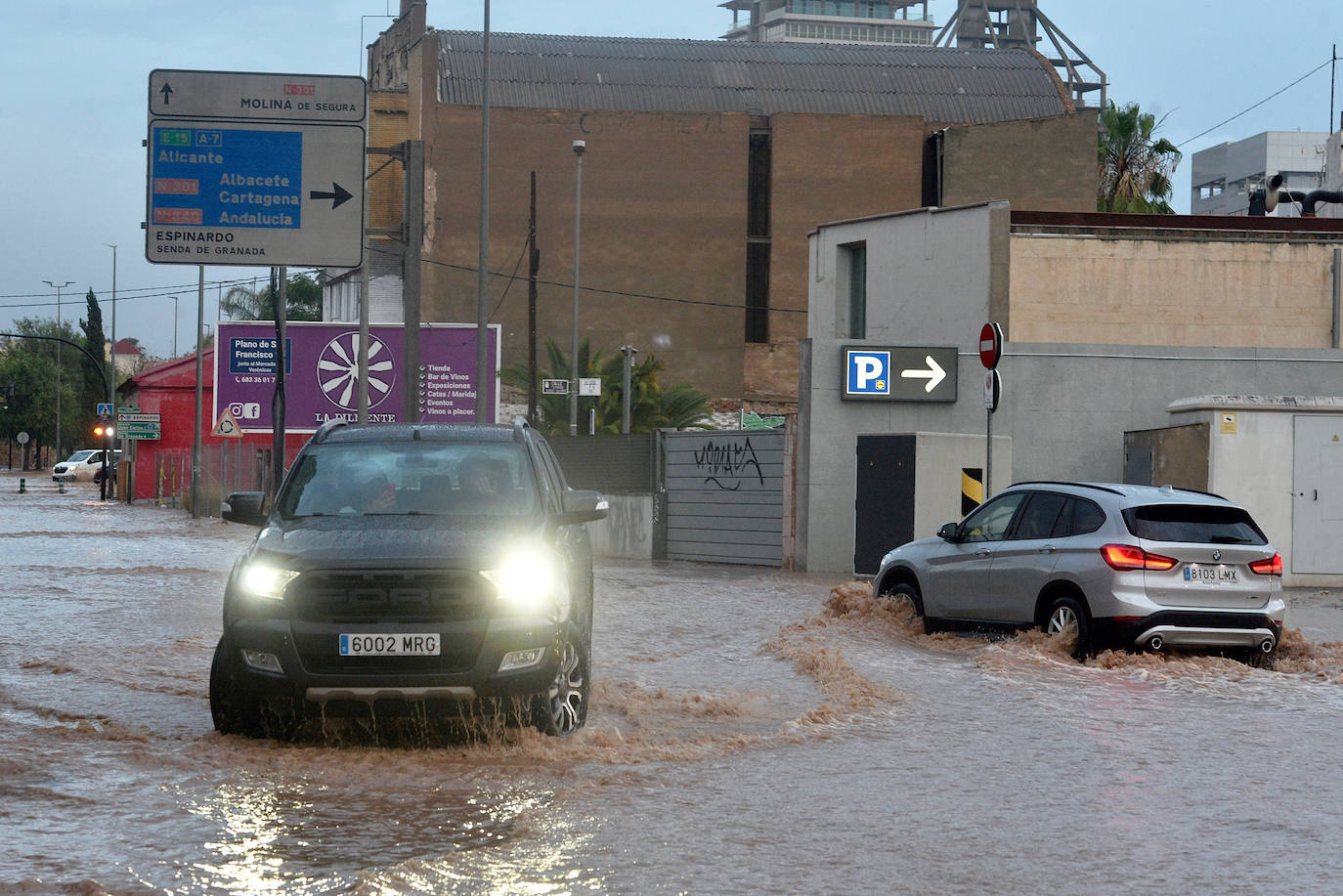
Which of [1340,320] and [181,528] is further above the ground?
[1340,320]

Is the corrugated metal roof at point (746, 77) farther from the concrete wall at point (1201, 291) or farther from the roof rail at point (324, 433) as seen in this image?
the roof rail at point (324, 433)

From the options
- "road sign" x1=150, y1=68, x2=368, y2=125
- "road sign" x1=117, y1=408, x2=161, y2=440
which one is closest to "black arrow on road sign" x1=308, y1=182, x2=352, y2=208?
"road sign" x1=150, y1=68, x2=368, y2=125

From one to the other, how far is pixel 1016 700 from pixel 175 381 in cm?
6601

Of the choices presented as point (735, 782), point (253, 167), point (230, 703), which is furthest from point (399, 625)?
point (253, 167)

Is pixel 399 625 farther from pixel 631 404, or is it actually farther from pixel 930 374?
pixel 631 404

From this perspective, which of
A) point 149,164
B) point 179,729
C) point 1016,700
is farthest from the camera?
point 149,164

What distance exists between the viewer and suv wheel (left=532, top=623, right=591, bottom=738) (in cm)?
855

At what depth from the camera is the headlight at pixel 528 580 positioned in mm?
8367

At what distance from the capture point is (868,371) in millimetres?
23922

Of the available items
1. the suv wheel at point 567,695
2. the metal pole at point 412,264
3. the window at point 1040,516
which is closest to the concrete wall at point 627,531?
the metal pole at point 412,264

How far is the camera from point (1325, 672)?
1259 centimetres

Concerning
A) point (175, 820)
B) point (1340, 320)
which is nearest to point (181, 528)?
point (1340, 320)

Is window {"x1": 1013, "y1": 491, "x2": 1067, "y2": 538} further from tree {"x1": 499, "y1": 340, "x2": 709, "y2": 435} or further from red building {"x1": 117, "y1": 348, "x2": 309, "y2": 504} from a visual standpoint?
red building {"x1": 117, "y1": 348, "x2": 309, "y2": 504}

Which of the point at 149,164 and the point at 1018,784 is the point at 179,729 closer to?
the point at 1018,784
